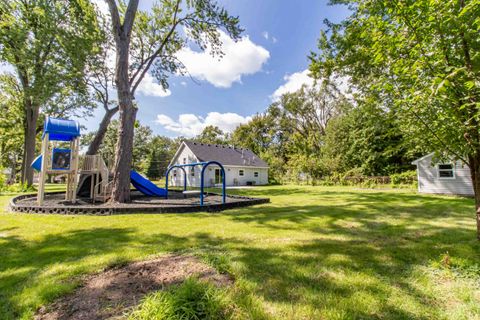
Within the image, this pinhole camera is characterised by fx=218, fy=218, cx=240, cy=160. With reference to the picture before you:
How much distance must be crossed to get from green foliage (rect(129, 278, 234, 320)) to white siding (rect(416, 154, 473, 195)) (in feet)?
49.4

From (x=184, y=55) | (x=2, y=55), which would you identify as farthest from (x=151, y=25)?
(x=2, y=55)

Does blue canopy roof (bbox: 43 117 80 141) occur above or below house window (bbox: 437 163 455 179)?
above

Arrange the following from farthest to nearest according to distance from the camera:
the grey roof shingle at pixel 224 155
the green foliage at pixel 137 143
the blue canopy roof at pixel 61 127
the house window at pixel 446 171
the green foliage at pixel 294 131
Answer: the green foliage at pixel 137 143 → the green foliage at pixel 294 131 → the grey roof shingle at pixel 224 155 → the house window at pixel 446 171 → the blue canopy roof at pixel 61 127

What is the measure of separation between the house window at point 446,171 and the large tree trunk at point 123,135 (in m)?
16.7

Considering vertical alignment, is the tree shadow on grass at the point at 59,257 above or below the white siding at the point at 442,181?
below

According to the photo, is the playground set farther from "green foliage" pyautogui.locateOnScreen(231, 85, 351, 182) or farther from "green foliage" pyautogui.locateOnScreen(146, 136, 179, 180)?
"green foliage" pyautogui.locateOnScreen(146, 136, 179, 180)

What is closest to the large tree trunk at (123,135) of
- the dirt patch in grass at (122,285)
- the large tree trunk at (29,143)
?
the dirt patch in grass at (122,285)

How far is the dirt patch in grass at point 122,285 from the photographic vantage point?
1935 mm

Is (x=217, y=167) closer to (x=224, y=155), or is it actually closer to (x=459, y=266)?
(x=224, y=155)

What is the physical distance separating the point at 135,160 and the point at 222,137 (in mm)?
17433

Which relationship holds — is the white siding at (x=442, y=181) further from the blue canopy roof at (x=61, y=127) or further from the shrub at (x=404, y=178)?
the blue canopy roof at (x=61, y=127)

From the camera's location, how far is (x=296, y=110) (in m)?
34.5

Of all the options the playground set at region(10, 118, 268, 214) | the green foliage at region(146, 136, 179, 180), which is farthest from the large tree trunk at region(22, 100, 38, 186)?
the green foliage at region(146, 136, 179, 180)

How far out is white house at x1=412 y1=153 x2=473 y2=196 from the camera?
11.9 meters
